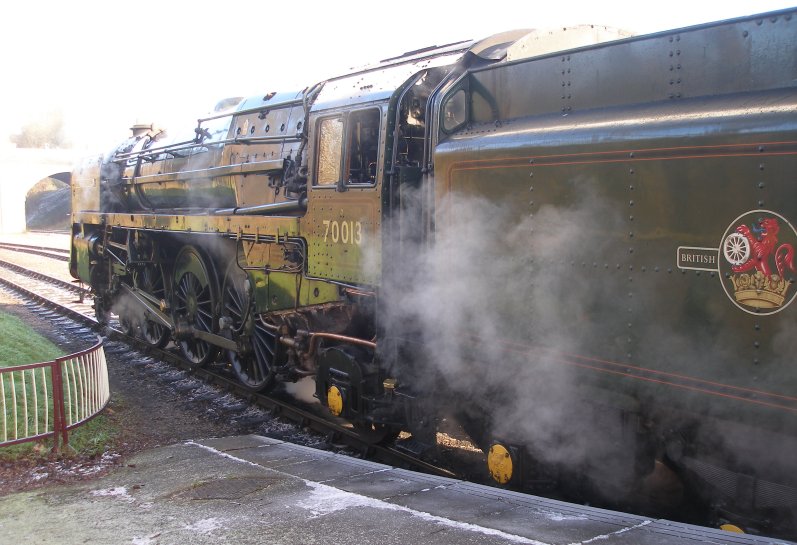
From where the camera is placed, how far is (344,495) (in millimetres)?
4574

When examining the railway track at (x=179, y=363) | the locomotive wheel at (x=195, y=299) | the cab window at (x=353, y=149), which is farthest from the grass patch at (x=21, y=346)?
the cab window at (x=353, y=149)

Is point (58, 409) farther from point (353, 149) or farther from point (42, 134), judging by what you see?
point (42, 134)

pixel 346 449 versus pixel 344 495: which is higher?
pixel 344 495

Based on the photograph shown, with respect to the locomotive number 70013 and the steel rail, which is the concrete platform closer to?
the locomotive number 70013

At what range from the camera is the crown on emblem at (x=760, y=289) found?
3119mm

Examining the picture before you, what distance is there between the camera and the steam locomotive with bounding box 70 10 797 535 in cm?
330

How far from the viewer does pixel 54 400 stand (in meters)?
6.17

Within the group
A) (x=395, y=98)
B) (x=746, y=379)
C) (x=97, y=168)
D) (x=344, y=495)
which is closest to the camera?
(x=746, y=379)

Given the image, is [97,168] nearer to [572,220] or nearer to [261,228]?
[261,228]

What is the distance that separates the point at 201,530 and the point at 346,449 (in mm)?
2776

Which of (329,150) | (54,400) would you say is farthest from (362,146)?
(54,400)

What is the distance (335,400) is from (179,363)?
15.7 ft

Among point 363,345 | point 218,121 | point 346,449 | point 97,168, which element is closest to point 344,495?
point 363,345

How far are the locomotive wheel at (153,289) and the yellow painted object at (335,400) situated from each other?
5.43 meters
